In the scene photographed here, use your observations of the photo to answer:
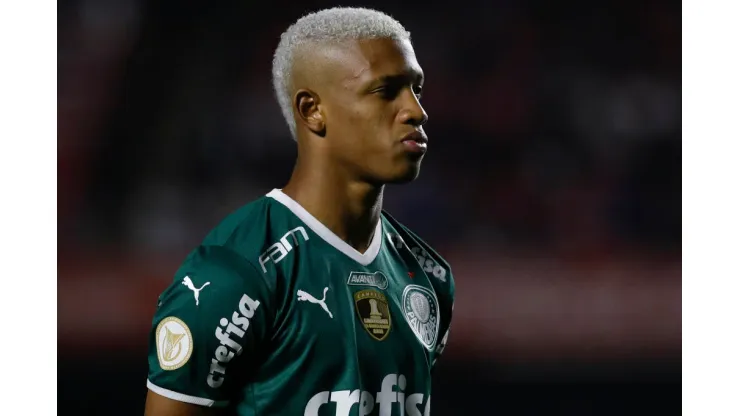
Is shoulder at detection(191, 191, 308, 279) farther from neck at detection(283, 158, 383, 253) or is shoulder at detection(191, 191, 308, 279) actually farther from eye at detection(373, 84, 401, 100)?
eye at detection(373, 84, 401, 100)

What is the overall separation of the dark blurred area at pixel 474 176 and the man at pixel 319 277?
2617mm

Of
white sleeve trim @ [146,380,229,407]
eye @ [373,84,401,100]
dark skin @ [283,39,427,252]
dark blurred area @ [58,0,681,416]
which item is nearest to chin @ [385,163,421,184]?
dark skin @ [283,39,427,252]

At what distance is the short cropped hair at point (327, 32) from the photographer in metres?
2.02

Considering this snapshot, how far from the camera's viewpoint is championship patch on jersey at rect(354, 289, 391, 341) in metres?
2.00

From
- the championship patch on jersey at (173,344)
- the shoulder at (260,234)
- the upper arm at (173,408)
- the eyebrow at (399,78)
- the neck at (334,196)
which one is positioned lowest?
the upper arm at (173,408)

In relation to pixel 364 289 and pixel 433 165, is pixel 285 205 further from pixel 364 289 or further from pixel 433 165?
pixel 433 165

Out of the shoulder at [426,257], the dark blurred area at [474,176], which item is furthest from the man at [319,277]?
the dark blurred area at [474,176]

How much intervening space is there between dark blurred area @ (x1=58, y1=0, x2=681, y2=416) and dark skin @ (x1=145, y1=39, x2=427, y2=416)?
2702mm

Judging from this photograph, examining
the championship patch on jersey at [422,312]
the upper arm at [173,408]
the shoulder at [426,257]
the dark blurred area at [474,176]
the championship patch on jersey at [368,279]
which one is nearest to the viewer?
the upper arm at [173,408]

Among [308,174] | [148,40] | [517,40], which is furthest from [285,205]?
[517,40]

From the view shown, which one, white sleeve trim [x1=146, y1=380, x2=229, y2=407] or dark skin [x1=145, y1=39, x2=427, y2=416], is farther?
dark skin [x1=145, y1=39, x2=427, y2=416]

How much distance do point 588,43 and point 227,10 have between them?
8.08 ft

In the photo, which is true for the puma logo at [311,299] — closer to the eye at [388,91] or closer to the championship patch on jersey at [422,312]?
the championship patch on jersey at [422,312]

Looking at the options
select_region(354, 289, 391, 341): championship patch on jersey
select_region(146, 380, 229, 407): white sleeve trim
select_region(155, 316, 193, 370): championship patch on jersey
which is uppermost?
select_region(354, 289, 391, 341): championship patch on jersey
